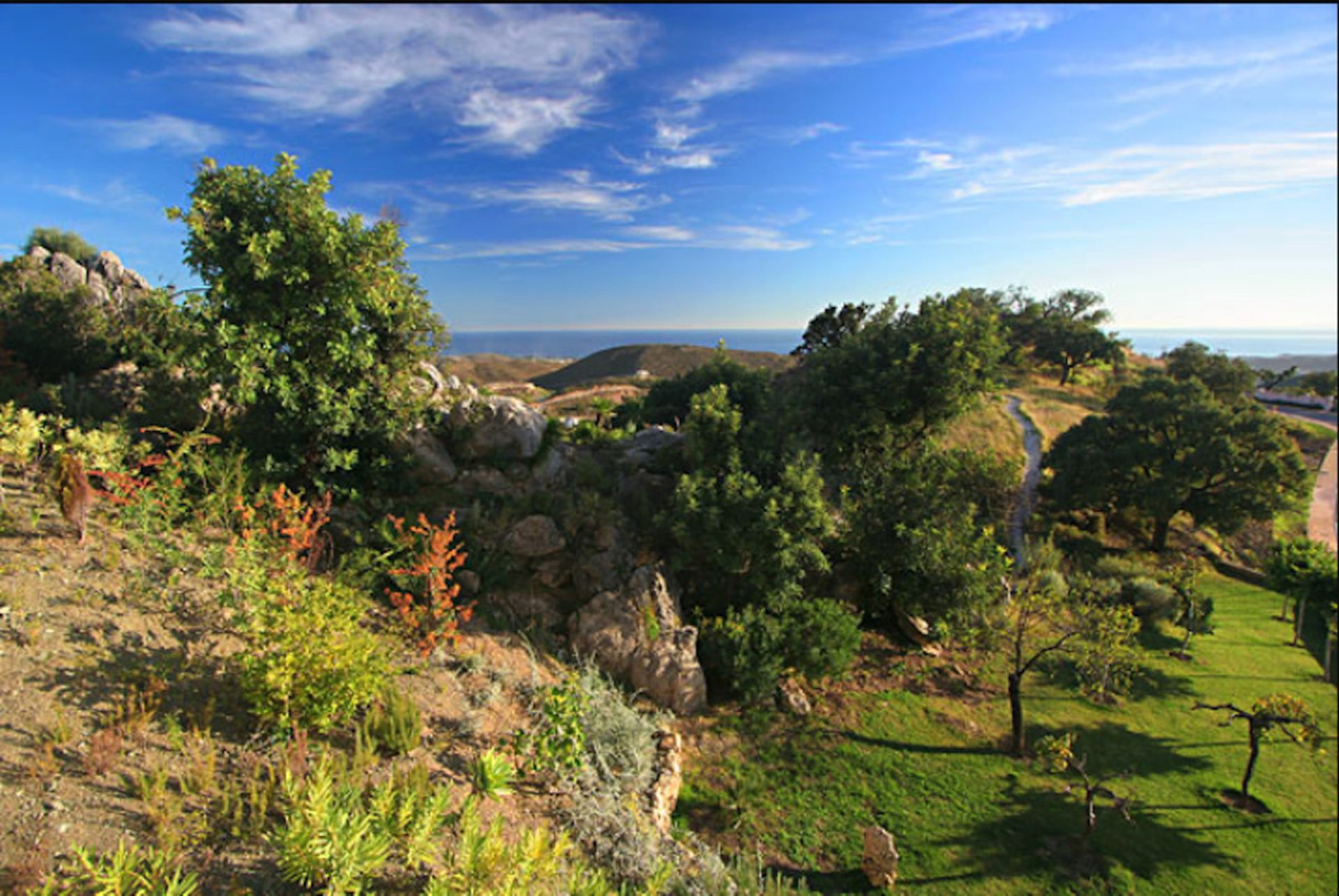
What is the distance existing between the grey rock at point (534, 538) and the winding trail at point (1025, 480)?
1350 centimetres

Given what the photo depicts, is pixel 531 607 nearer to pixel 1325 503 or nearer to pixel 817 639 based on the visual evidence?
pixel 817 639

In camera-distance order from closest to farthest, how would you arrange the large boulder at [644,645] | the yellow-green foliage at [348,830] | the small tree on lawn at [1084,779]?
the yellow-green foliage at [348,830], the small tree on lawn at [1084,779], the large boulder at [644,645]

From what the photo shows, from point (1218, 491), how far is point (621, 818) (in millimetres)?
25178

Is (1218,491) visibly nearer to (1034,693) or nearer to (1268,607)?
(1268,607)

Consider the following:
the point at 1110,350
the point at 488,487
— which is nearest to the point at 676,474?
the point at 488,487

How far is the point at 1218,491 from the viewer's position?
1984 cm

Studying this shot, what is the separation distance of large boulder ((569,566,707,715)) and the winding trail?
37.1 ft

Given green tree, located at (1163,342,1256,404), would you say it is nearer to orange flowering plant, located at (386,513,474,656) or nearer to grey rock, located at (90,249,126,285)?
orange flowering plant, located at (386,513,474,656)

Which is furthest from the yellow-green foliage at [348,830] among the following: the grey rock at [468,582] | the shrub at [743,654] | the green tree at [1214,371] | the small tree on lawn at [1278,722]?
the green tree at [1214,371]

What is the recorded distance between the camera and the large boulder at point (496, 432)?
12.1 metres

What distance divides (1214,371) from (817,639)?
144 ft

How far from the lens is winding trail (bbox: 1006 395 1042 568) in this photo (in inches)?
829

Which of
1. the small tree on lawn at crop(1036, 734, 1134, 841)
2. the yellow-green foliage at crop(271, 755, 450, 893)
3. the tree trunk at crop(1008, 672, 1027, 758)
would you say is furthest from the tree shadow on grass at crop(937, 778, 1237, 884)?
the yellow-green foliage at crop(271, 755, 450, 893)

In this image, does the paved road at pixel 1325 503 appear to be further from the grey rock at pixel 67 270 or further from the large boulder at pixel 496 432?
the grey rock at pixel 67 270
